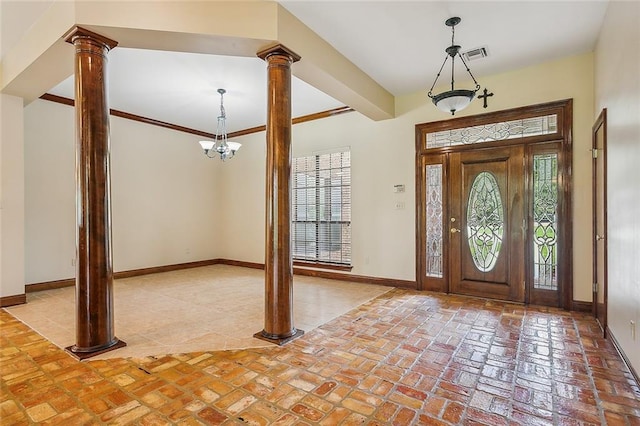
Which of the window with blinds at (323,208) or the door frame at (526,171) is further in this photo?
the window with blinds at (323,208)

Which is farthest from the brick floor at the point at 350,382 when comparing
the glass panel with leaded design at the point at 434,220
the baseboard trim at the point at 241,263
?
the baseboard trim at the point at 241,263

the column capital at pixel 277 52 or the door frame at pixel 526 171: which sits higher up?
the column capital at pixel 277 52

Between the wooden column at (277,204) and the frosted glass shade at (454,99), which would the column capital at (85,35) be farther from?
the frosted glass shade at (454,99)

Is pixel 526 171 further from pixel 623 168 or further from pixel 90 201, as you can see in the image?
pixel 90 201

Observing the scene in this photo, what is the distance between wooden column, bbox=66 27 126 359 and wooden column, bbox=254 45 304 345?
55.5 inches

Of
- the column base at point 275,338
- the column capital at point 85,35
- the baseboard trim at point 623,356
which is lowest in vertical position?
the column base at point 275,338

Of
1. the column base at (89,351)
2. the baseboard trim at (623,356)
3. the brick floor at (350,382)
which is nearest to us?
the brick floor at (350,382)

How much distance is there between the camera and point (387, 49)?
154 inches

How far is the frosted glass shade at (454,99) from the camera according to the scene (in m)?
3.42

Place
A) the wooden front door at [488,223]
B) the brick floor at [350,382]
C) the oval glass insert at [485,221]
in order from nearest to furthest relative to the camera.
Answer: the brick floor at [350,382] < the wooden front door at [488,223] < the oval glass insert at [485,221]

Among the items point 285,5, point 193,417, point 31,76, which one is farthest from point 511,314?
point 31,76

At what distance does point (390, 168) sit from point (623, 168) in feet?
10.4

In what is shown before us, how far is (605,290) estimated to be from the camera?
3.23 m

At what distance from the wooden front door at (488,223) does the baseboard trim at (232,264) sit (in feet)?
3.04
